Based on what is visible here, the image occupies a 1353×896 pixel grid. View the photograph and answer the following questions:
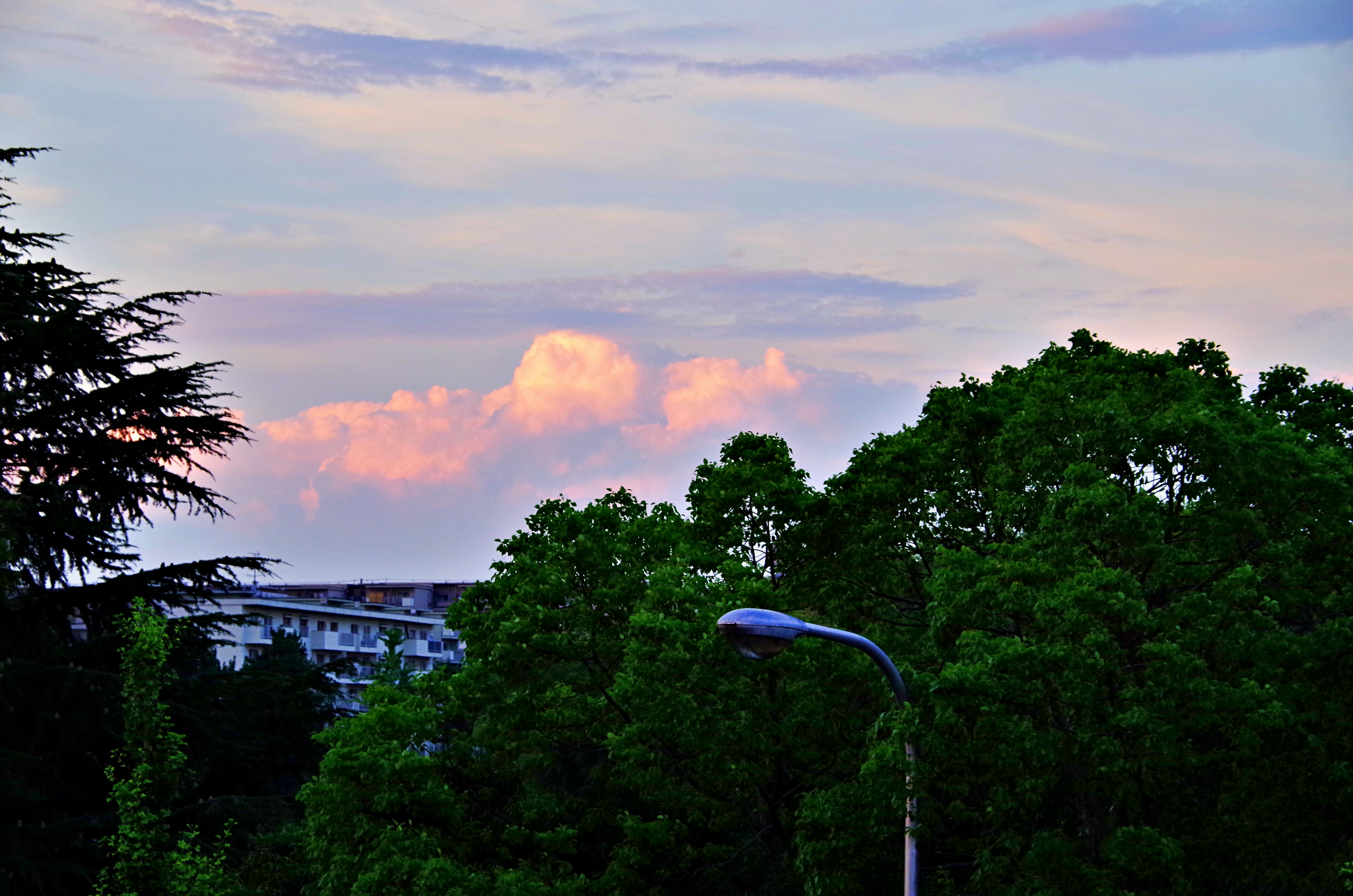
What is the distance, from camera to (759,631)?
35.9 ft

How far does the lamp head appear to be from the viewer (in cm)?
1088

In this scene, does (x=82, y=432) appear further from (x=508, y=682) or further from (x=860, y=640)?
(x=860, y=640)

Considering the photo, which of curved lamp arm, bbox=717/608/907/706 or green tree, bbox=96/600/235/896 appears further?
green tree, bbox=96/600/235/896

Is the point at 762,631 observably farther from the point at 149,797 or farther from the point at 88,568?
the point at 88,568

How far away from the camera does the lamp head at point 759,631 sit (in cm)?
1088

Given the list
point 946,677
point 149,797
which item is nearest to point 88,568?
point 149,797

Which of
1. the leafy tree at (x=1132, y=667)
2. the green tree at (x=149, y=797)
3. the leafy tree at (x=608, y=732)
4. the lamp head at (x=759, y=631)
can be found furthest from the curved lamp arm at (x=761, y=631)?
the leafy tree at (x=608, y=732)

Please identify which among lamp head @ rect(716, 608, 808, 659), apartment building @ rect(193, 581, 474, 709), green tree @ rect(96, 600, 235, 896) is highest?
apartment building @ rect(193, 581, 474, 709)

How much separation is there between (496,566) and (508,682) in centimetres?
315

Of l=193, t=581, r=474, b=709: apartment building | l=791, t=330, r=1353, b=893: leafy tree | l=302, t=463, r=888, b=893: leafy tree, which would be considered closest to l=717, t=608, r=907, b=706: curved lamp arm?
l=791, t=330, r=1353, b=893: leafy tree

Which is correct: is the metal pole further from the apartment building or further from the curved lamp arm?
the apartment building

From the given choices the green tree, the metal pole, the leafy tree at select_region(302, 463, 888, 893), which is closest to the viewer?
the metal pole

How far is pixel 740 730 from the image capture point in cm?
2909

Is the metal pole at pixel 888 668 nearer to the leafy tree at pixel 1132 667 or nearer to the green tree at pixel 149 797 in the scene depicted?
the leafy tree at pixel 1132 667
